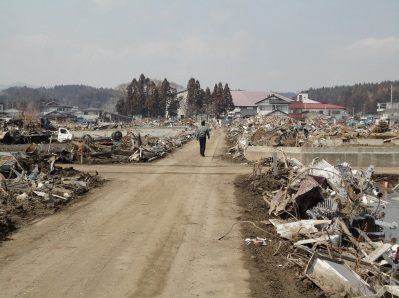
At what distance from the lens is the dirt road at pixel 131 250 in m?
5.34

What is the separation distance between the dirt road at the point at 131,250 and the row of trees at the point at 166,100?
87.2 meters

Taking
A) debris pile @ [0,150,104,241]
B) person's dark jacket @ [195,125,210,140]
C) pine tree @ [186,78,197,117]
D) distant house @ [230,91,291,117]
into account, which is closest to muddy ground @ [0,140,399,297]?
debris pile @ [0,150,104,241]

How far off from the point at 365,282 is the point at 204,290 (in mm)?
2136

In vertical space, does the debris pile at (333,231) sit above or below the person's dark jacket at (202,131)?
below

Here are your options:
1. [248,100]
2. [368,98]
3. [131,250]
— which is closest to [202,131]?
[131,250]

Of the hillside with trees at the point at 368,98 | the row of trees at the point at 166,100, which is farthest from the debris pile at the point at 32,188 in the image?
the hillside with trees at the point at 368,98

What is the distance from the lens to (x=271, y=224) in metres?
8.70

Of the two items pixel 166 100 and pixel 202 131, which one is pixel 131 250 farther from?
pixel 166 100

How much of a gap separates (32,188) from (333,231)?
7.20 metres

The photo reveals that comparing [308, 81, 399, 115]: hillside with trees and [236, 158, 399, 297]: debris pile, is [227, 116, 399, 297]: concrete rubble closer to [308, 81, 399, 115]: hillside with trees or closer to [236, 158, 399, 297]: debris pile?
[236, 158, 399, 297]: debris pile

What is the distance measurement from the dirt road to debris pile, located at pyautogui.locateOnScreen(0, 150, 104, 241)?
15.9 inches

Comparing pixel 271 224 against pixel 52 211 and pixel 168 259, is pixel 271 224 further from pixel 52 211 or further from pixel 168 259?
pixel 52 211

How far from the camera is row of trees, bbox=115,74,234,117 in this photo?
320 ft

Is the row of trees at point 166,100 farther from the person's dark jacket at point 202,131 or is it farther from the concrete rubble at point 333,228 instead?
the concrete rubble at point 333,228
